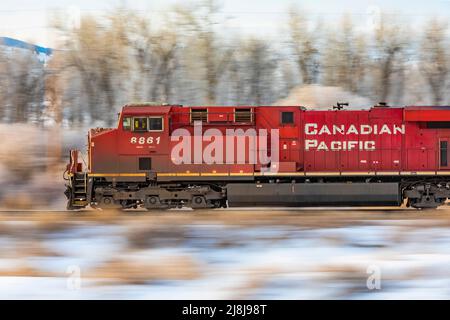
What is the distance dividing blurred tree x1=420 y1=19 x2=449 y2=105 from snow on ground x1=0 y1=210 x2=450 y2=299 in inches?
865

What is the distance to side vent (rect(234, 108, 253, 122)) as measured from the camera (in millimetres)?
17266

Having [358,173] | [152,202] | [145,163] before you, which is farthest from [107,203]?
[358,173]

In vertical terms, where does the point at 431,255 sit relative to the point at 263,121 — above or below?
below

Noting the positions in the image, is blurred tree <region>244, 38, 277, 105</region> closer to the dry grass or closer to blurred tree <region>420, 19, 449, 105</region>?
blurred tree <region>420, 19, 449, 105</region>

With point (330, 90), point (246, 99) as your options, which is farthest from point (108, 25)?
point (330, 90)

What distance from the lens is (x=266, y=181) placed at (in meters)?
17.2

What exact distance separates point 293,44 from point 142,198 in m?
21.1

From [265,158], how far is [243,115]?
146cm

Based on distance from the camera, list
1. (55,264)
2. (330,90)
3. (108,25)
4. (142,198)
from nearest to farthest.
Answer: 1. (55,264)
2. (142,198)
3. (330,90)
4. (108,25)

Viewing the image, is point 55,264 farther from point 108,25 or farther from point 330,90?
point 108,25

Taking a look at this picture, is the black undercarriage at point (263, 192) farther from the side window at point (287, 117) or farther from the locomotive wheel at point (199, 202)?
the side window at point (287, 117)

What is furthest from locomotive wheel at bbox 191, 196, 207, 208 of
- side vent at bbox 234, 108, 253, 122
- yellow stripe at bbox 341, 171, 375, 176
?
yellow stripe at bbox 341, 171, 375, 176

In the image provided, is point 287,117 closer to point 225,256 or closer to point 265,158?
point 265,158

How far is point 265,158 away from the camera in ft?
56.9
